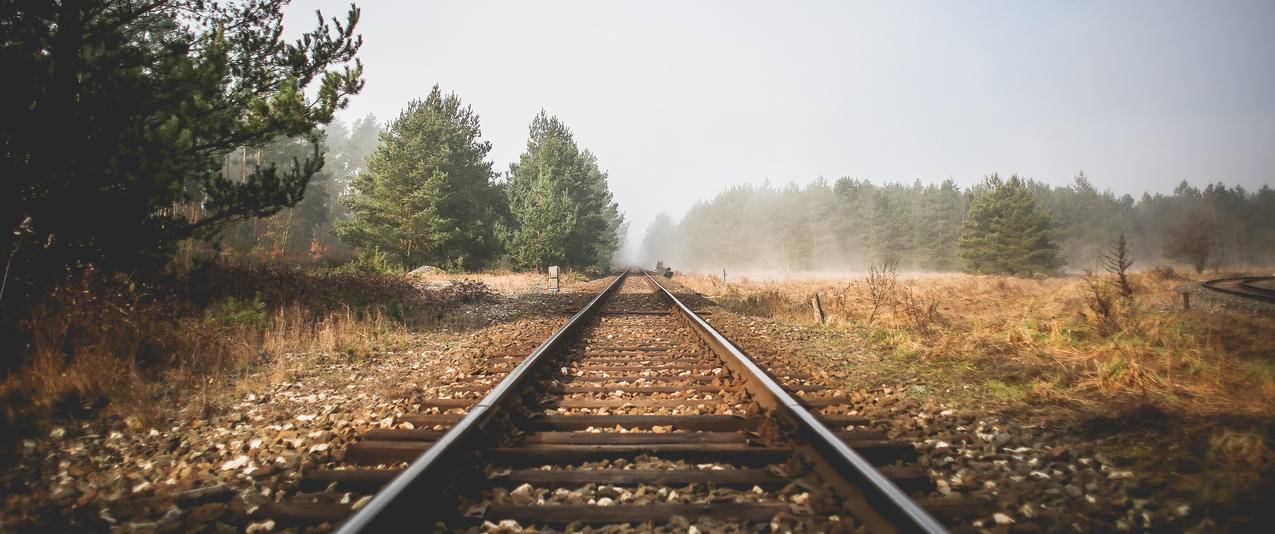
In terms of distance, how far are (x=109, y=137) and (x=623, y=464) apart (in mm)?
5984

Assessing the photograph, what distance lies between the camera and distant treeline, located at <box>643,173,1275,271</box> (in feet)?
200

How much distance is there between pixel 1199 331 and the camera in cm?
621

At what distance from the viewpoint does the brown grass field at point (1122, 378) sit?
8.20 feet

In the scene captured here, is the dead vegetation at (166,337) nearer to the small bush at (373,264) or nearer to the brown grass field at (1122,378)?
the brown grass field at (1122,378)

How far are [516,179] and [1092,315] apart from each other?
26200 millimetres

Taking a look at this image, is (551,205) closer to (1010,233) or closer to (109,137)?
A: (109,137)

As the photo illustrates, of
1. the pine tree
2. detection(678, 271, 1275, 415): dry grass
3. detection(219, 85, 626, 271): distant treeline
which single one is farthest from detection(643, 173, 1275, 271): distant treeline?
detection(678, 271, 1275, 415): dry grass

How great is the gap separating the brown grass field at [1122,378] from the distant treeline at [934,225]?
52.7 meters

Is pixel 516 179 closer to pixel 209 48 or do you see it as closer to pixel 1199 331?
pixel 209 48

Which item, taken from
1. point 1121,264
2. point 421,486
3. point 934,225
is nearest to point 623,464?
point 421,486

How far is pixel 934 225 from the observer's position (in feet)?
202

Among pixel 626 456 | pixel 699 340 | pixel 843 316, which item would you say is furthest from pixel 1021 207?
pixel 626 456

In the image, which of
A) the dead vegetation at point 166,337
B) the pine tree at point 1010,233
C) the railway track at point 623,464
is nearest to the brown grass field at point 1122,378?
the railway track at point 623,464

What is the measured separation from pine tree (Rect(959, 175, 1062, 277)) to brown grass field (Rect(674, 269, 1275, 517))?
37429mm
